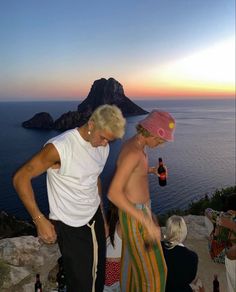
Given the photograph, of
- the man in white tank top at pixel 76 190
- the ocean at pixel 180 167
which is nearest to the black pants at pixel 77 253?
the man in white tank top at pixel 76 190

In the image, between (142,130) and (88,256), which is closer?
(88,256)

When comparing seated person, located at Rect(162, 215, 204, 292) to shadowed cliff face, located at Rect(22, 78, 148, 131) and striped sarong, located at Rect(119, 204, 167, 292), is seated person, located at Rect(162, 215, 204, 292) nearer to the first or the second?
striped sarong, located at Rect(119, 204, 167, 292)

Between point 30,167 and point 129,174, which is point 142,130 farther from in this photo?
point 30,167

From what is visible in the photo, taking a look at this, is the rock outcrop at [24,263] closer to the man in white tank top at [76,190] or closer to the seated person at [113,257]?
the seated person at [113,257]

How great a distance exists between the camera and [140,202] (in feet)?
9.61

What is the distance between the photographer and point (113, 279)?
411 centimetres

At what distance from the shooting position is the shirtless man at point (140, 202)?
2.60m

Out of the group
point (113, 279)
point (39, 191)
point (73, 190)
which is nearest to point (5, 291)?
point (113, 279)

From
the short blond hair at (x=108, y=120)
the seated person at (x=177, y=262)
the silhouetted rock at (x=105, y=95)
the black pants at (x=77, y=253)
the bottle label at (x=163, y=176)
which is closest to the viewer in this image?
the short blond hair at (x=108, y=120)

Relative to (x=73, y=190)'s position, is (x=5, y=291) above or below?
below

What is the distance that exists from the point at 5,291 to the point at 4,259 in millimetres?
628

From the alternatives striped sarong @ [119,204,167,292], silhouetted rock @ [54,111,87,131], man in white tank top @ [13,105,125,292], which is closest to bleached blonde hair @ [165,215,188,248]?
striped sarong @ [119,204,167,292]

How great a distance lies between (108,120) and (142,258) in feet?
4.48

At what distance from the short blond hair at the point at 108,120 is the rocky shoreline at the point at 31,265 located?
308 cm
